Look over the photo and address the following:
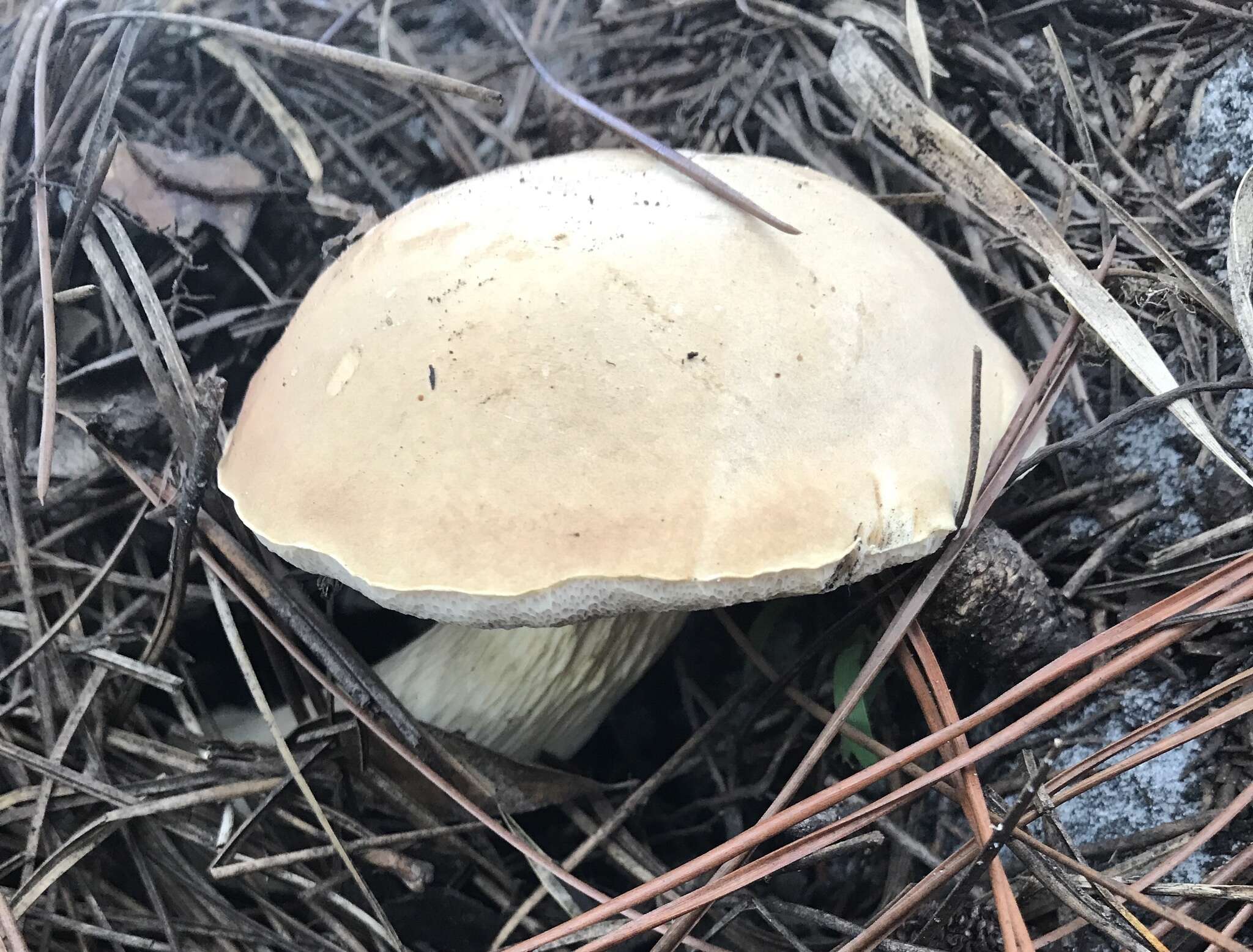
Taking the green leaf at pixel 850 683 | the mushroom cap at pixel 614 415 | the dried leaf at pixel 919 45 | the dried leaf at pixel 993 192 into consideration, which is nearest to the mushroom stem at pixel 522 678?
the green leaf at pixel 850 683

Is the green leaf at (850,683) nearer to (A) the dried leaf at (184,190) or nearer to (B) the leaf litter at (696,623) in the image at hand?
(B) the leaf litter at (696,623)

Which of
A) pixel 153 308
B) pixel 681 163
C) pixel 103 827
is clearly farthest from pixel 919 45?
pixel 103 827

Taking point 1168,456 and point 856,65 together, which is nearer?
point 1168,456

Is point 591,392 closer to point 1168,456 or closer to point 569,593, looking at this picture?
point 569,593

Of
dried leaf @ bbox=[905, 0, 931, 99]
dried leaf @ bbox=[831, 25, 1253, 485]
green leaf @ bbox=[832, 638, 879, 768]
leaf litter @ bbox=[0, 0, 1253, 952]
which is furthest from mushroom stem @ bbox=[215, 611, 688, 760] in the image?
dried leaf @ bbox=[905, 0, 931, 99]

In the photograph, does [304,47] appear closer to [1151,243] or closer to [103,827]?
[103,827]

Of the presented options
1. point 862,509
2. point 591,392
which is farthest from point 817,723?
point 591,392

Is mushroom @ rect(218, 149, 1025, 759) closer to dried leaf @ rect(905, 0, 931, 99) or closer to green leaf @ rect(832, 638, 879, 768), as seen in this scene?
green leaf @ rect(832, 638, 879, 768)

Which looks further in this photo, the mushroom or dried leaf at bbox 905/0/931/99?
dried leaf at bbox 905/0/931/99
